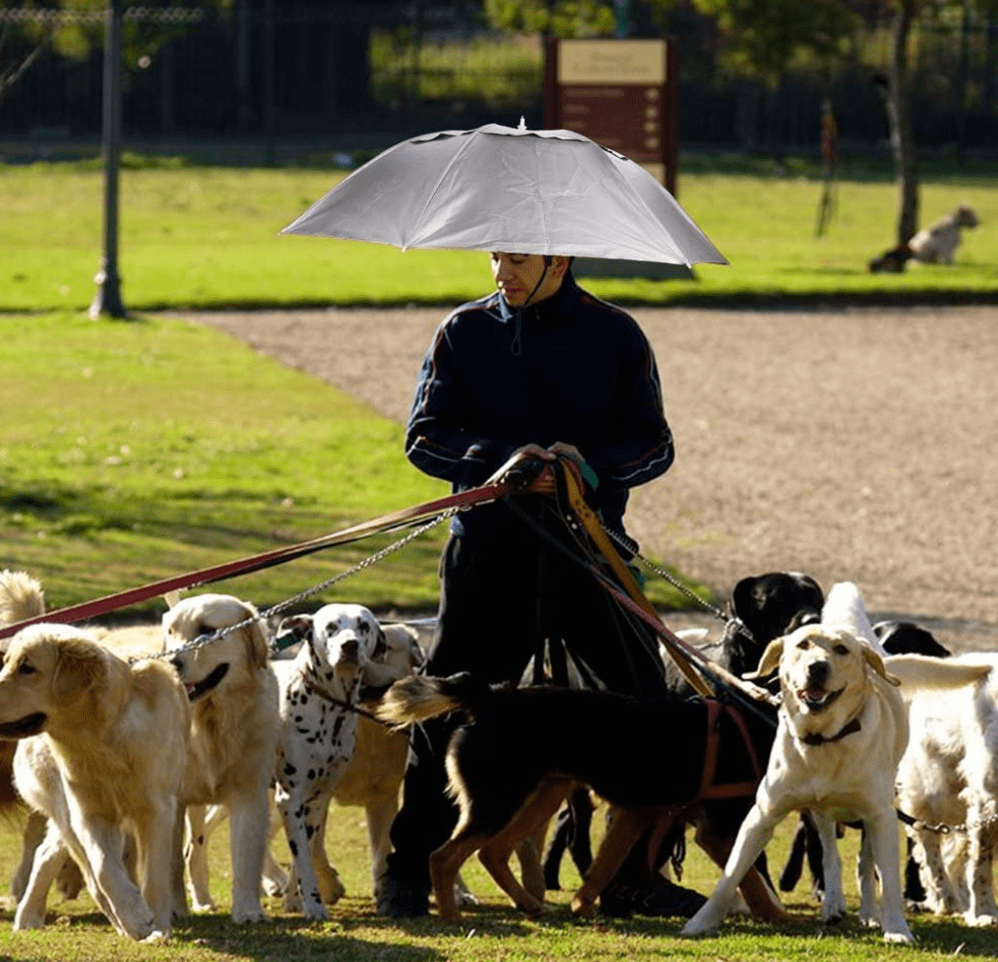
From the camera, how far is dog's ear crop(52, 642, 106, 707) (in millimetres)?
6535

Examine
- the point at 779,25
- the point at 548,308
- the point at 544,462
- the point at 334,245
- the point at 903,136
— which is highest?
the point at 779,25

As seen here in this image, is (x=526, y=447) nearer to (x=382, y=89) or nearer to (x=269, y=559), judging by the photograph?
(x=269, y=559)

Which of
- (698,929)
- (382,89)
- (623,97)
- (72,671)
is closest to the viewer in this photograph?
(72,671)

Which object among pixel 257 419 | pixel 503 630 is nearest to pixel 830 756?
pixel 503 630

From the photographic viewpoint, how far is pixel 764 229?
3656cm

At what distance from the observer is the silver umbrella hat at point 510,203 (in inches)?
270

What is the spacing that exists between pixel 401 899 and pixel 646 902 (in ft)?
2.60

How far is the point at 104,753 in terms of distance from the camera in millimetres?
6719

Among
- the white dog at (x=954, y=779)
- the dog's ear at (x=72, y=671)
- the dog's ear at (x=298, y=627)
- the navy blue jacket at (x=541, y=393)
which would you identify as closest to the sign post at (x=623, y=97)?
the white dog at (x=954, y=779)

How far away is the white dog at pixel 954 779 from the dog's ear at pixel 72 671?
2.58 m

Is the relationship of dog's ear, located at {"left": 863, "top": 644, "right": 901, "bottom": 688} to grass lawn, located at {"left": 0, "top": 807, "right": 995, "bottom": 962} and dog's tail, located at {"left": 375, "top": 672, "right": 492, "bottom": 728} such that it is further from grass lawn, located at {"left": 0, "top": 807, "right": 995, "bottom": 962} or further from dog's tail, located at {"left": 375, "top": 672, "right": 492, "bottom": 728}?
dog's tail, located at {"left": 375, "top": 672, "right": 492, "bottom": 728}

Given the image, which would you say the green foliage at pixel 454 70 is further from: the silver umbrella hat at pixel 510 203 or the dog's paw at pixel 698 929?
the dog's paw at pixel 698 929

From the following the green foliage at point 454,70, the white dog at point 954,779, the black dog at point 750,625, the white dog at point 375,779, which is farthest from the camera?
the green foliage at point 454,70

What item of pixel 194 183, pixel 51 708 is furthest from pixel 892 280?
pixel 51 708
